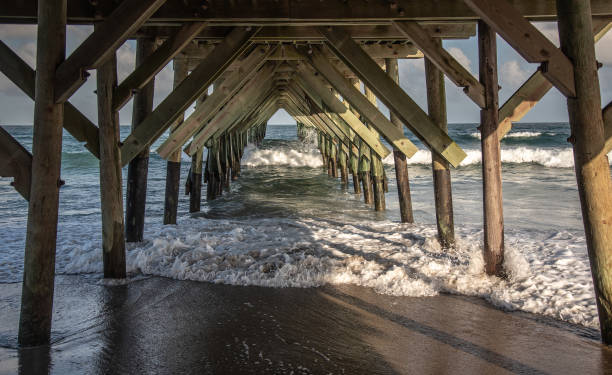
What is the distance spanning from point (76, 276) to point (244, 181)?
10119 millimetres

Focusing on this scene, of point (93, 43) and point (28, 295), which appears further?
point (93, 43)

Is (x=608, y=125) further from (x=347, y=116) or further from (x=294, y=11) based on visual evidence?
Answer: (x=347, y=116)

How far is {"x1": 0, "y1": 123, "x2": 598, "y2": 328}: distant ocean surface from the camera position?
359 cm

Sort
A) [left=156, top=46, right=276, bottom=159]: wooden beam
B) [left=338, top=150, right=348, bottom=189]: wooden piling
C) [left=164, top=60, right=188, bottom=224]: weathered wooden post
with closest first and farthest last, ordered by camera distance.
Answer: [left=156, top=46, right=276, bottom=159]: wooden beam < [left=164, top=60, right=188, bottom=224]: weathered wooden post < [left=338, top=150, right=348, bottom=189]: wooden piling

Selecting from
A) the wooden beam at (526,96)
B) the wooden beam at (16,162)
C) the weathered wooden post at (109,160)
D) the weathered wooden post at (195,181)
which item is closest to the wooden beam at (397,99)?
the wooden beam at (526,96)

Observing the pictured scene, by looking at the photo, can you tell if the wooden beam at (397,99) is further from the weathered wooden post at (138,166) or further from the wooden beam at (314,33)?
the weathered wooden post at (138,166)

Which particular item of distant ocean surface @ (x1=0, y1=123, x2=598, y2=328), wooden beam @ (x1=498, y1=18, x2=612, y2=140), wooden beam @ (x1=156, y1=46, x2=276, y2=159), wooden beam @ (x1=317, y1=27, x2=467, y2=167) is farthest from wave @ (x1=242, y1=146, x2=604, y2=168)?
wooden beam @ (x1=498, y1=18, x2=612, y2=140)

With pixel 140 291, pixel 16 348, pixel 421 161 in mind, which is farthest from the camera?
pixel 421 161

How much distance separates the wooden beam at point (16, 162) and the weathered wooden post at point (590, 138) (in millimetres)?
2778

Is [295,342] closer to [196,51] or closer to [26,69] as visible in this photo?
[26,69]

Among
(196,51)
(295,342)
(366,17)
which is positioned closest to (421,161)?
(196,51)

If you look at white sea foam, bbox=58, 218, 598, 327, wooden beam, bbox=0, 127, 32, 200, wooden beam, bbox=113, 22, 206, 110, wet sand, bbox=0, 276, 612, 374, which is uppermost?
wooden beam, bbox=113, 22, 206, 110

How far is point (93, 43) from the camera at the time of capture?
2.66 m

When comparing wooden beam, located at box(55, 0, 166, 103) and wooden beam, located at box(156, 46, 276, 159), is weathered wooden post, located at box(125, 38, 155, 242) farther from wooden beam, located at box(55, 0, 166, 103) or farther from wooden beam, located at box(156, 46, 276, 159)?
wooden beam, located at box(55, 0, 166, 103)
